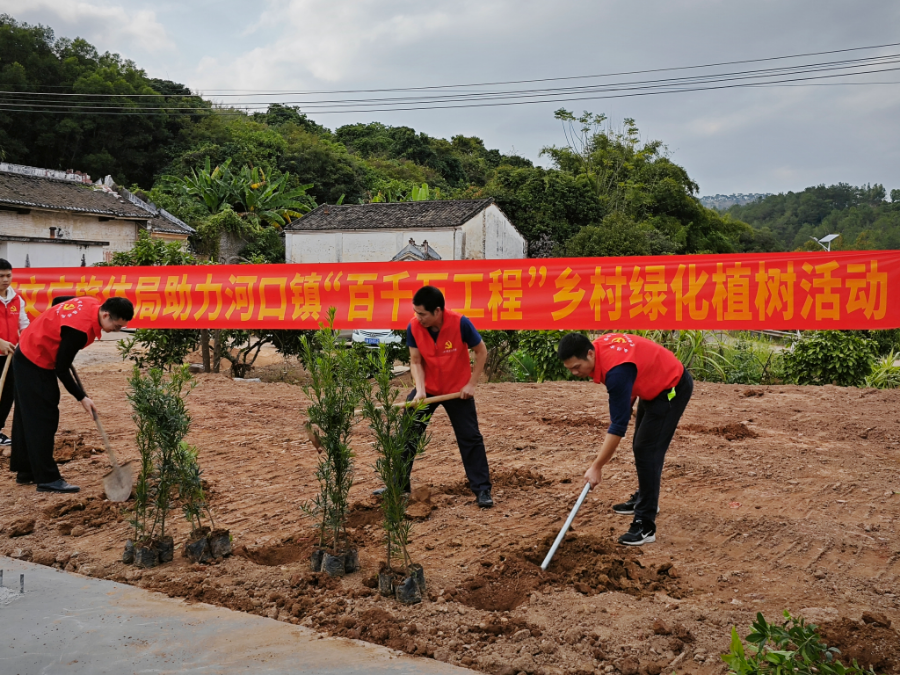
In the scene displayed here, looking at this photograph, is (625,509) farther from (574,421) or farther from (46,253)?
(46,253)

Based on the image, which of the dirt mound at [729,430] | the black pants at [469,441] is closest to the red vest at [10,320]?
the black pants at [469,441]

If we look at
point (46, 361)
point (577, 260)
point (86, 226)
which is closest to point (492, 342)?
point (577, 260)

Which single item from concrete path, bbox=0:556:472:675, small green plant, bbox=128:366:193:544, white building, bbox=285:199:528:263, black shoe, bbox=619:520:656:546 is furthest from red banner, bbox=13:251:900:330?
white building, bbox=285:199:528:263

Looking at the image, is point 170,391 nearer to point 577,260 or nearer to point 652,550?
point 652,550

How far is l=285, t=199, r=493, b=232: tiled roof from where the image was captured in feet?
104

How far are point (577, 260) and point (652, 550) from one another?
14.5 feet

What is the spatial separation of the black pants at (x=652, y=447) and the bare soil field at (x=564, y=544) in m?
0.24

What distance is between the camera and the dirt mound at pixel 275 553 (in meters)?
4.07

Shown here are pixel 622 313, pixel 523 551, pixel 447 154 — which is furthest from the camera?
pixel 447 154

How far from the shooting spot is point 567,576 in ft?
12.4

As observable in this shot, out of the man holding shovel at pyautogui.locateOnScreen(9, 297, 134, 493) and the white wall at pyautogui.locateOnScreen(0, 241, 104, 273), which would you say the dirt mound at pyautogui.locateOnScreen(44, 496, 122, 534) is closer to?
the man holding shovel at pyautogui.locateOnScreen(9, 297, 134, 493)

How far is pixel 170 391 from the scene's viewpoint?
413 cm

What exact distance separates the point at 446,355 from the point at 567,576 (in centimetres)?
179

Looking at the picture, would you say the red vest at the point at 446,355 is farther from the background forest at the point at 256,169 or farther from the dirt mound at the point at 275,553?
the background forest at the point at 256,169
